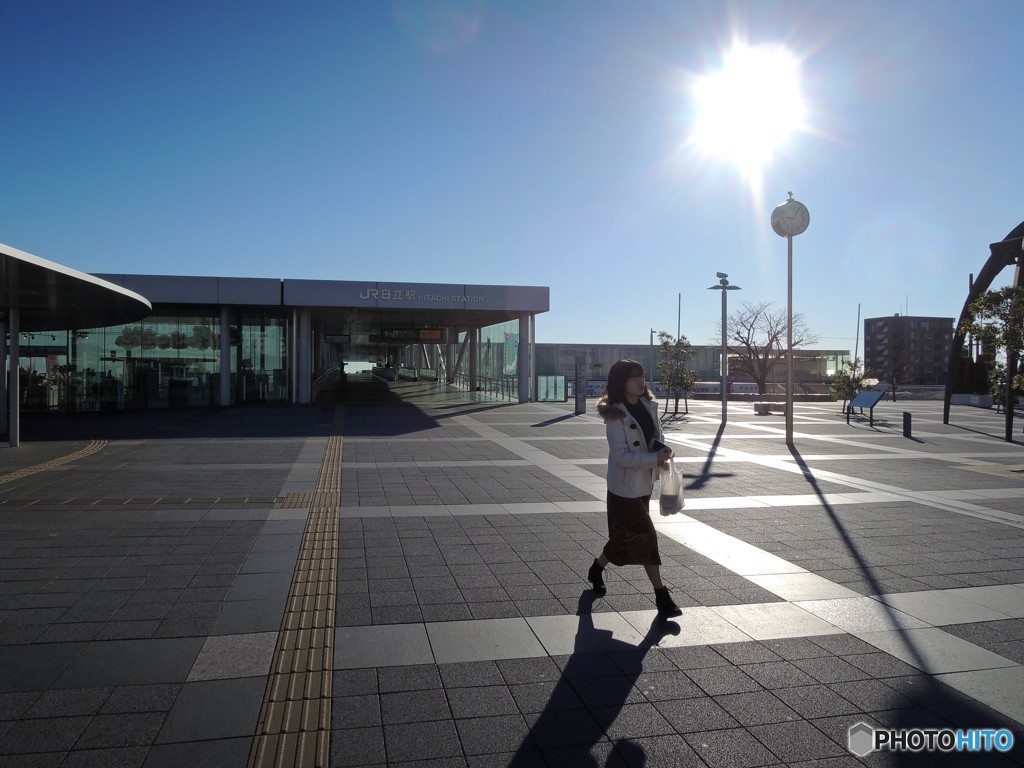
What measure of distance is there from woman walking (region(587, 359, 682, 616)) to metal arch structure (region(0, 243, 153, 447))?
8736mm

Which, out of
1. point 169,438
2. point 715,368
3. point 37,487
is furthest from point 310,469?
point 715,368

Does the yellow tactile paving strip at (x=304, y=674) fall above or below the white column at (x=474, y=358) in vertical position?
below

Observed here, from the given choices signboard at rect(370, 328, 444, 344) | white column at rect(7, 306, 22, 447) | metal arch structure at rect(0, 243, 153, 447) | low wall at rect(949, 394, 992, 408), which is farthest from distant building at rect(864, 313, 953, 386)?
white column at rect(7, 306, 22, 447)

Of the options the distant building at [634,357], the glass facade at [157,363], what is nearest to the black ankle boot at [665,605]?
the glass facade at [157,363]

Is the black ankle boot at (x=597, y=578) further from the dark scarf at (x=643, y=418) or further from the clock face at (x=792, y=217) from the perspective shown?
the clock face at (x=792, y=217)

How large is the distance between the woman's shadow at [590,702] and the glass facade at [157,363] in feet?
91.2

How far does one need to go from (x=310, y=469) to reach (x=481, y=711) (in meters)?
9.09

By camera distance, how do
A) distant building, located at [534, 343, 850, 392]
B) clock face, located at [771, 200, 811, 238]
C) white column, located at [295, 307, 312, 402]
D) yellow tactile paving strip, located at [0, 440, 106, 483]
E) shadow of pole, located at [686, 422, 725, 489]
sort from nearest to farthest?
shadow of pole, located at [686, 422, 725, 489]
yellow tactile paving strip, located at [0, 440, 106, 483]
clock face, located at [771, 200, 811, 238]
white column, located at [295, 307, 312, 402]
distant building, located at [534, 343, 850, 392]

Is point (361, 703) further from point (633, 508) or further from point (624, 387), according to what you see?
point (624, 387)

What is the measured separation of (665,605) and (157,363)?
28.7m

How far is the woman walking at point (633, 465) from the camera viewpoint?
5207mm

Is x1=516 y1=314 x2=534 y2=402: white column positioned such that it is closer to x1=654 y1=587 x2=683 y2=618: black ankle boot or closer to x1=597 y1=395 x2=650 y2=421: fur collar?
x1=597 y1=395 x2=650 y2=421: fur collar

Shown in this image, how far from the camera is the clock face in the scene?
17.8 meters

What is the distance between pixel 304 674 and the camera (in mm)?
4227
